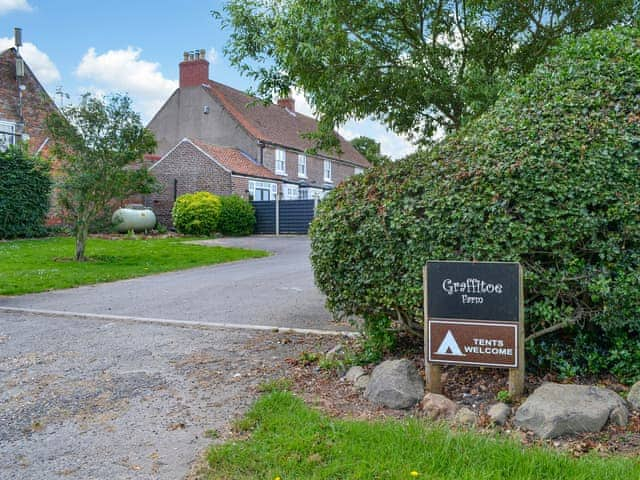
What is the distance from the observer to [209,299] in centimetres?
895

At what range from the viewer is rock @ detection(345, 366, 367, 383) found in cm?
438

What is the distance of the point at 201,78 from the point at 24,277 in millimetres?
23677

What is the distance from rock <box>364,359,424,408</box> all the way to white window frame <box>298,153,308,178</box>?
31.8 meters

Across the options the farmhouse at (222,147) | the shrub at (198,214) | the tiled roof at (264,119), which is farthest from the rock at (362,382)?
the tiled roof at (264,119)

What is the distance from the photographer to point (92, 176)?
13.4 metres

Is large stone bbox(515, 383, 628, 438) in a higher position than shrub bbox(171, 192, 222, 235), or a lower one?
lower

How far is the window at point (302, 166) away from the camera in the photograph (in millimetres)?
35469

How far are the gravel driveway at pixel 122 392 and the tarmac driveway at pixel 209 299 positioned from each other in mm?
909

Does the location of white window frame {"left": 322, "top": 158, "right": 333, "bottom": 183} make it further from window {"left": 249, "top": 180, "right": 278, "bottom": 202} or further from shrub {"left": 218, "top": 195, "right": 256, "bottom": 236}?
shrub {"left": 218, "top": 195, "right": 256, "bottom": 236}

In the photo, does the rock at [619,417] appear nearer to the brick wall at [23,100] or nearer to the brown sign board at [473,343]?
the brown sign board at [473,343]

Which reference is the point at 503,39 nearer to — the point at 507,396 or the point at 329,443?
the point at 507,396

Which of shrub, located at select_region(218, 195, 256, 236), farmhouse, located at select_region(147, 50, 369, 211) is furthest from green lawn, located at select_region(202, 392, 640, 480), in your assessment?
farmhouse, located at select_region(147, 50, 369, 211)

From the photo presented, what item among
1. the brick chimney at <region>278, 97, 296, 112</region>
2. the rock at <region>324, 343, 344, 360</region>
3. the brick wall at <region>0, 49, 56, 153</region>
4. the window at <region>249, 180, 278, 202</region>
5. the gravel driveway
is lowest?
the gravel driveway

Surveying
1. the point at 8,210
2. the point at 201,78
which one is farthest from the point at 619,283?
the point at 201,78
